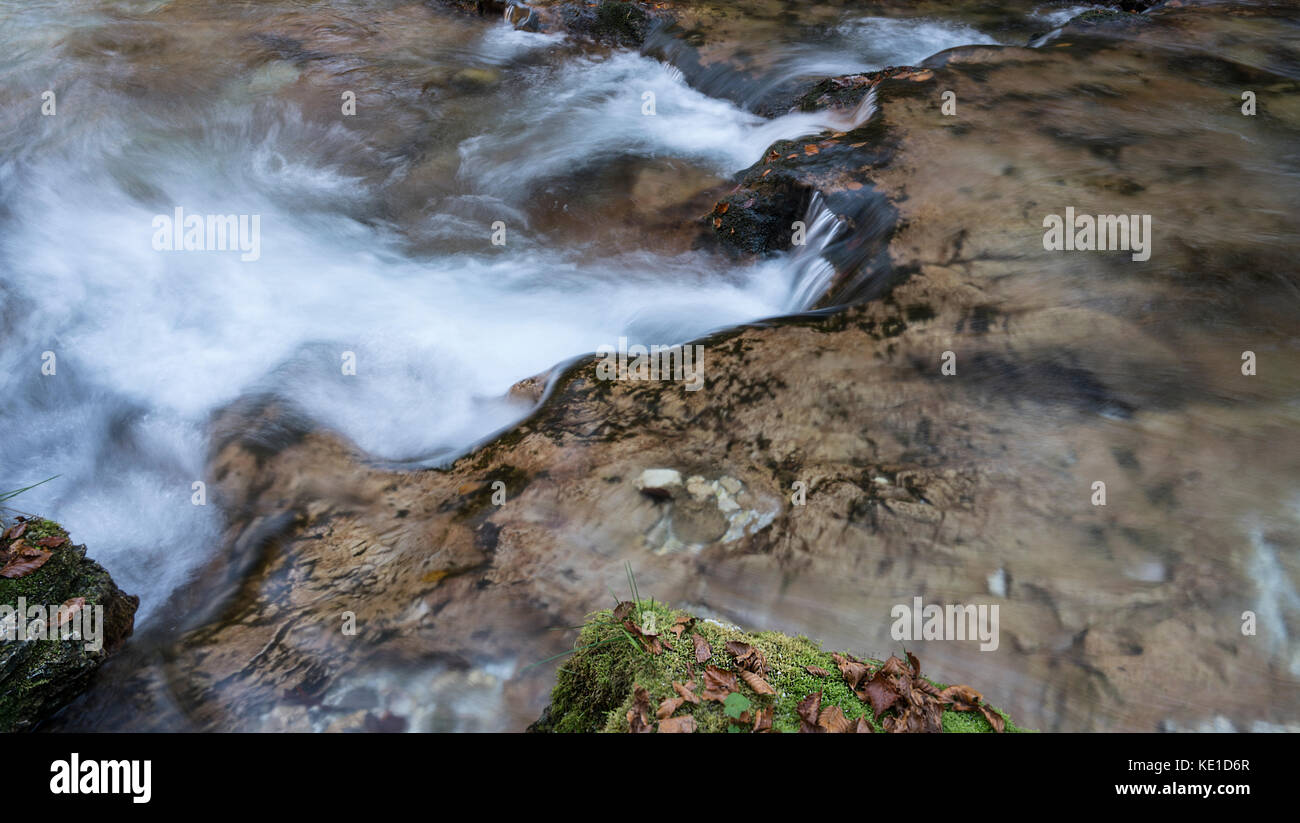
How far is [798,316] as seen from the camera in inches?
231

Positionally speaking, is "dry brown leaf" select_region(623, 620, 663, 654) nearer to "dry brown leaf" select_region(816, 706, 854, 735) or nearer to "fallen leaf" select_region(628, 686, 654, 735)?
"fallen leaf" select_region(628, 686, 654, 735)

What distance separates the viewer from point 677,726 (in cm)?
287

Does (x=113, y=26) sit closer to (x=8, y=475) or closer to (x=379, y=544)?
(x=8, y=475)

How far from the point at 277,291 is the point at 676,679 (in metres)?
6.78

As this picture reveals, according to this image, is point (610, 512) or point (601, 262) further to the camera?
point (601, 262)

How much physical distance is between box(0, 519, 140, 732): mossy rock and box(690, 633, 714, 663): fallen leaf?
3.60m

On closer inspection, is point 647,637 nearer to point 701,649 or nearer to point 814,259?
point 701,649

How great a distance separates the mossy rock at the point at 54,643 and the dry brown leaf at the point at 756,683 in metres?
3.83

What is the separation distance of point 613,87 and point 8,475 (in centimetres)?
854

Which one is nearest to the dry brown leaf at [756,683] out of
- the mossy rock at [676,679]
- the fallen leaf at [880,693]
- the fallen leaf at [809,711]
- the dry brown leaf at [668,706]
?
the mossy rock at [676,679]

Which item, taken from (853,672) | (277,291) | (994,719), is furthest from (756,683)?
(277,291)

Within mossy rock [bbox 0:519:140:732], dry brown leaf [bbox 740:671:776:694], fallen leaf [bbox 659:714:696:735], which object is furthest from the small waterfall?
mossy rock [bbox 0:519:140:732]

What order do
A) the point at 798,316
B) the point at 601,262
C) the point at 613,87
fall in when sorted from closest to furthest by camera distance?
the point at 798,316
the point at 601,262
the point at 613,87
